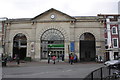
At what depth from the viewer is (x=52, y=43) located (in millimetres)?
36156

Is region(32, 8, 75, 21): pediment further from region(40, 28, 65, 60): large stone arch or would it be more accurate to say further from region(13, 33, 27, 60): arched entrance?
region(13, 33, 27, 60): arched entrance

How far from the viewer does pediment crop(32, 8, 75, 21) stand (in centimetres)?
3619

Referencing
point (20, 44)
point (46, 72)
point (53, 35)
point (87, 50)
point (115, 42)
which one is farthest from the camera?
point (87, 50)

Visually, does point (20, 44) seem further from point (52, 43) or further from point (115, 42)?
point (115, 42)

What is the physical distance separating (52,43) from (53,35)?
1871 mm

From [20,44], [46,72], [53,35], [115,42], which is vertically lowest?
[46,72]

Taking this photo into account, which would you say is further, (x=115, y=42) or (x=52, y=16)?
(x=115, y=42)

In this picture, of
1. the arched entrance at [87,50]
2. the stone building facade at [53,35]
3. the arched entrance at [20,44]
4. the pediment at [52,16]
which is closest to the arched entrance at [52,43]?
the stone building facade at [53,35]

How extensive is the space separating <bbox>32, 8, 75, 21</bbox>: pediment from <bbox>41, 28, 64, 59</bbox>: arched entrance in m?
2.79

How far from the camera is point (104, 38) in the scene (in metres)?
35.3

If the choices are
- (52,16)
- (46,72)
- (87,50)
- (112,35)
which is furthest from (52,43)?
(46,72)

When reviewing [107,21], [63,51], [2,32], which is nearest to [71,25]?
[63,51]

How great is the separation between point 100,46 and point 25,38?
17.5 meters

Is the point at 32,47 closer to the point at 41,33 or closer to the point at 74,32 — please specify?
the point at 41,33
